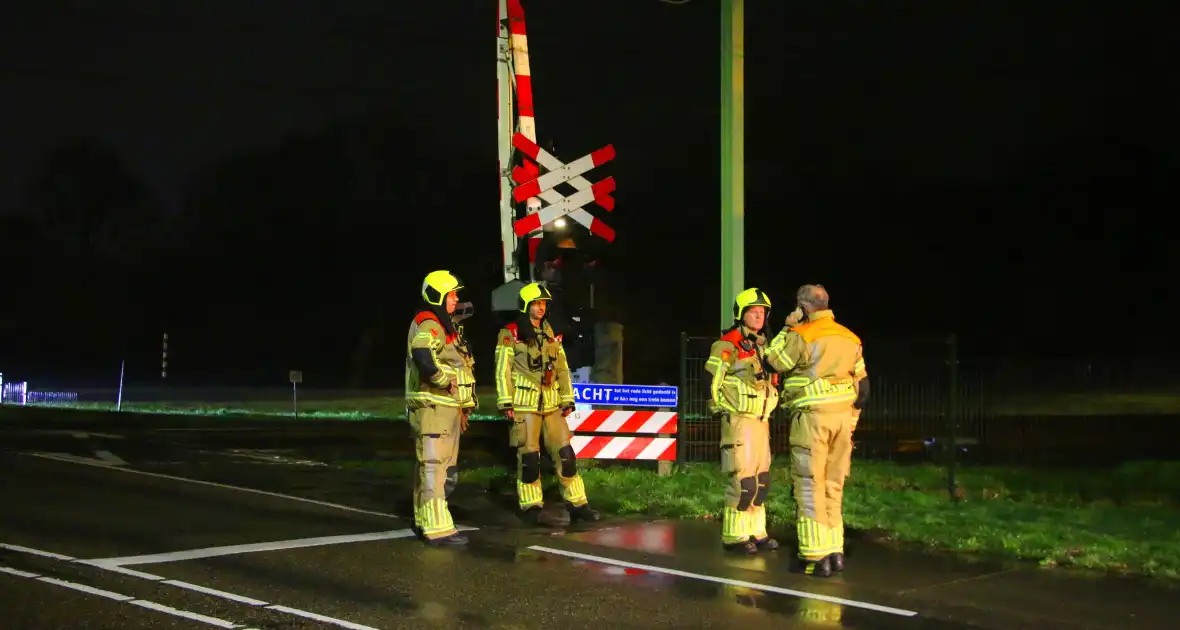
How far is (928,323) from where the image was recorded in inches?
2046

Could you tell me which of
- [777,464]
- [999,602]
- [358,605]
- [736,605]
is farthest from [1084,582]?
[777,464]

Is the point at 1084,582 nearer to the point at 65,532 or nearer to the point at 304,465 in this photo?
the point at 65,532

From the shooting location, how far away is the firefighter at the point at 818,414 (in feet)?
26.2

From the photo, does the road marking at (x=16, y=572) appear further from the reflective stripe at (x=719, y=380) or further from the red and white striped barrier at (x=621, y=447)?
the red and white striped barrier at (x=621, y=447)

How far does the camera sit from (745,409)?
29.0 feet

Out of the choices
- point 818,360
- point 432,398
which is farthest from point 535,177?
point 818,360

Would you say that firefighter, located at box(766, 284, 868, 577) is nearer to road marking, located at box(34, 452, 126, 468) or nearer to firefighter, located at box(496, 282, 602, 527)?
firefighter, located at box(496, 282, 602, 527)

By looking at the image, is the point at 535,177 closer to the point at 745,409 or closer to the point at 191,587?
the point at 745,409

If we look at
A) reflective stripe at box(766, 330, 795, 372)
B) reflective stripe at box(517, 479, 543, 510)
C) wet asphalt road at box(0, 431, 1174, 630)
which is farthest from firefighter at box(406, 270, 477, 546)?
reflective stripe at box(766, 330, 795, 372)

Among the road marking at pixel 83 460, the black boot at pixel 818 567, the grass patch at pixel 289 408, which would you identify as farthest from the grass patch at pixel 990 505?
the grass patch at pixel 289 408

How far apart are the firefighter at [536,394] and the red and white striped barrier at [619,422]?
83.6 inches

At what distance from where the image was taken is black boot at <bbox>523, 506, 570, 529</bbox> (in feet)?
33.5

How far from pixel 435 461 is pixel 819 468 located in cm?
287

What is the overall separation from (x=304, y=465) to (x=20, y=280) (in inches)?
2124
